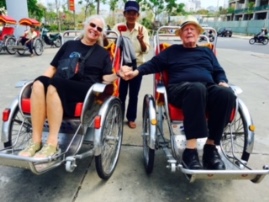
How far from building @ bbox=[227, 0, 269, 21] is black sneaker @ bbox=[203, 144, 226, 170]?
4856 cm

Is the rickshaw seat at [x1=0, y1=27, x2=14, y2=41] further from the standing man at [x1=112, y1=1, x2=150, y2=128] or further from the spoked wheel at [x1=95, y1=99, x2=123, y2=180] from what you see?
the spoked wheel at [x1=95, y1=99, x2=123, y2=180]

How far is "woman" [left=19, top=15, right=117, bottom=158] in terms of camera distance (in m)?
2.11

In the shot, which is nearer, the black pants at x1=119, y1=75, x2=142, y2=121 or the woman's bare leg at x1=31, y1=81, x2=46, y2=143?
the woman's bare leg at x1=31, y1=81, x2=46, y2=143

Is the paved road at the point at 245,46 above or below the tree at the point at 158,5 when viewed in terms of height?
below

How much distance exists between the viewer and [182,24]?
8.50 ft

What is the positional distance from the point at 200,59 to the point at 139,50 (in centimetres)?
90

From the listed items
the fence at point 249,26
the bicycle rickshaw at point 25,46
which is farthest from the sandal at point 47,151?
the fence at point 249,26

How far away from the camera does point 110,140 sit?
249 centimetres

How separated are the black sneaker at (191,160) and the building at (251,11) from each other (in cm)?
4872

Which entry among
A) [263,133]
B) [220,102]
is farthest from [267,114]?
[220,102]

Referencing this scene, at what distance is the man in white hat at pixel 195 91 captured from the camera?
2.06 metres

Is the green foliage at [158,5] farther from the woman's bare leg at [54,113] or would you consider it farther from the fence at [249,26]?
the woman's bare leg at [54,113]

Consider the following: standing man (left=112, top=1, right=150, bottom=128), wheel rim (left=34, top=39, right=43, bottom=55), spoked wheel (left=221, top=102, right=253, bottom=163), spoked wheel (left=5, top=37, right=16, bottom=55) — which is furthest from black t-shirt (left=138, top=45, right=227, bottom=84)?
spoked wheel (left=5, top=37, right=16, bottom=55)

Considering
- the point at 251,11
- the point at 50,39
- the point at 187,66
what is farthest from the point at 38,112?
the point at 251,11
